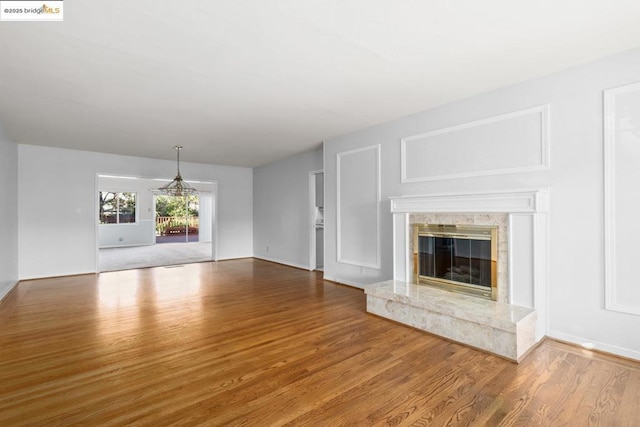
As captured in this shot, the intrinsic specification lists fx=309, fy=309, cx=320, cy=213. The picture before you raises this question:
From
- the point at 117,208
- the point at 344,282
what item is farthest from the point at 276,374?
the point at 117,208

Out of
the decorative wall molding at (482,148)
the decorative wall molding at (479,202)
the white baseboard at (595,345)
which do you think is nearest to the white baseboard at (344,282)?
the decorative wall molding at (479,202)

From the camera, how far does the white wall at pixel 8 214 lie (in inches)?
174

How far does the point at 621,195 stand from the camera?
8.36ft

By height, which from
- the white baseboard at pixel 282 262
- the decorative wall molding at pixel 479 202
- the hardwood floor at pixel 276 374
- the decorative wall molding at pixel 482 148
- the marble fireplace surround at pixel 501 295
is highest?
the decorative wall molding at pixel 482 148

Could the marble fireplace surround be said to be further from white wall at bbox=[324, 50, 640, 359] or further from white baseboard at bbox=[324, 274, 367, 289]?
white baseboard at bbox=[324, 274, 367, 289]

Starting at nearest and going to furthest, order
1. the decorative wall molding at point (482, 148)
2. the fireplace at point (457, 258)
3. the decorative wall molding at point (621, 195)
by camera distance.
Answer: the decorative wall molding at point (621, 195) < the decorative wall molding at point (482, 148) < the fireplace at point (457, 258)

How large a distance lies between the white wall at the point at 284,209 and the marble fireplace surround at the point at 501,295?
11.4 ft

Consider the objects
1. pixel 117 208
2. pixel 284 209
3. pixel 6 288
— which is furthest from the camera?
pixel 117 208

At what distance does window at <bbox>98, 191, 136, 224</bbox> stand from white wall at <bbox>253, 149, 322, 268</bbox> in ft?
19.6

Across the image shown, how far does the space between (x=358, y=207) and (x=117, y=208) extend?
10146 millimetres

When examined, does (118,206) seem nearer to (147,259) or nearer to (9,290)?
(147,259)

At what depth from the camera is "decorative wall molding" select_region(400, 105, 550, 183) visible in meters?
3.02

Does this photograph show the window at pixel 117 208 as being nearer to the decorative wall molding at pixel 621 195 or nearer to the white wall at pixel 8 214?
the white wall at pixel 8 214

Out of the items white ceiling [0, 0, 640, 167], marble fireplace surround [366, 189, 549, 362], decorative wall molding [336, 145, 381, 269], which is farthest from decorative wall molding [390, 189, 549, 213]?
white ceiling [0, 0, 640, 167]
